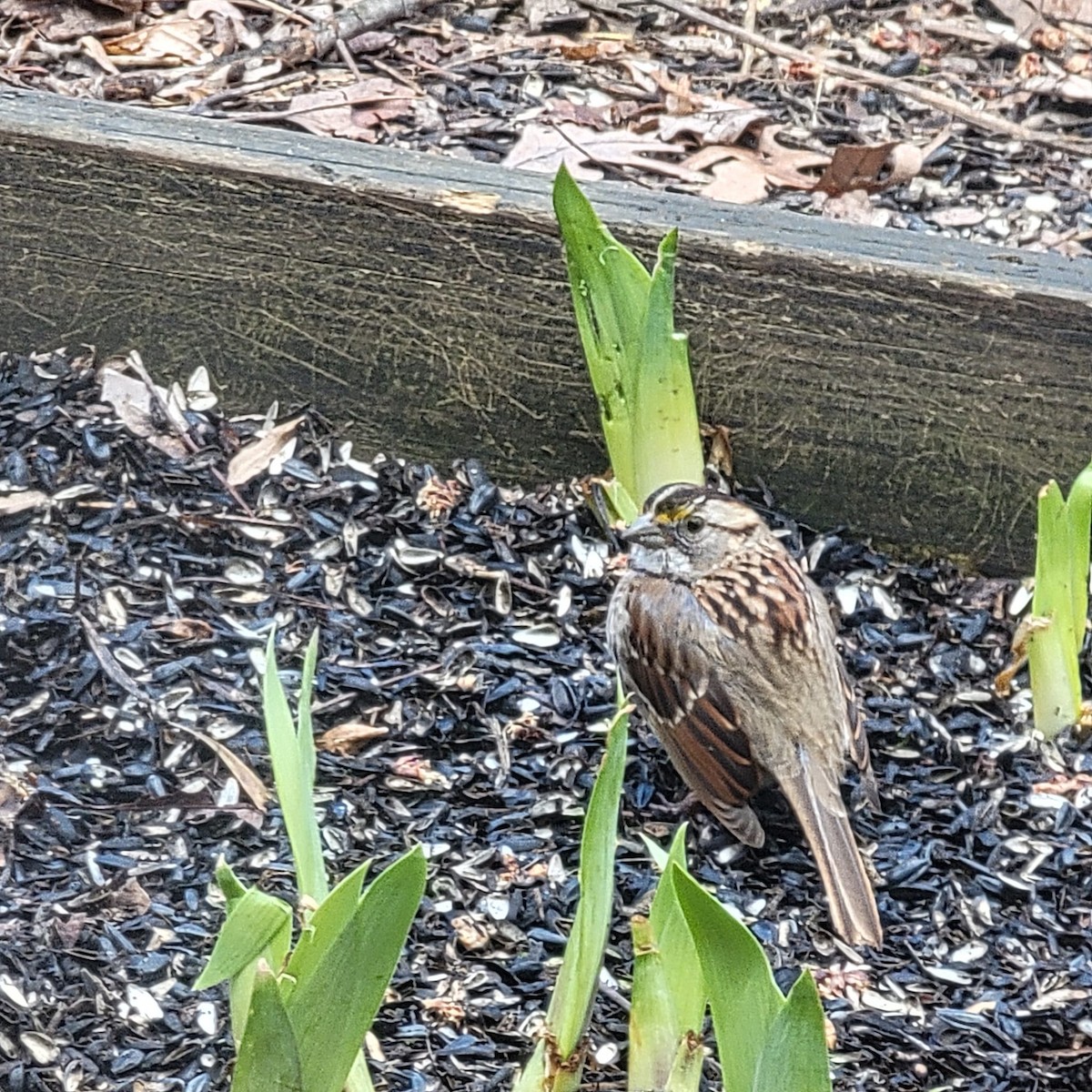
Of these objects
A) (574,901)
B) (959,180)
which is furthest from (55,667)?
(959,180)

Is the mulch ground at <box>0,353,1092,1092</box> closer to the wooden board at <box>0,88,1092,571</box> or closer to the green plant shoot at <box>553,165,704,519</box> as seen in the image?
the wooden board at <box>0,88,1092,571</box>

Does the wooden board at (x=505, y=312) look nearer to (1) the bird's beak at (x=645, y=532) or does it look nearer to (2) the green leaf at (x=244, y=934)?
(1) the bird's beak at (x=645, y=532)

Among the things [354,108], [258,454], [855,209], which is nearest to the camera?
[258,454]

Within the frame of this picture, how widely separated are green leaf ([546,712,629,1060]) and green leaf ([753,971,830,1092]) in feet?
0.97

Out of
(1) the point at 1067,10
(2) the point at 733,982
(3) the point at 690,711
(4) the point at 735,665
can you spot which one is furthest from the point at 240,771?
(1) the point at 1067,10

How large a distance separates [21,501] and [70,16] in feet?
4.33

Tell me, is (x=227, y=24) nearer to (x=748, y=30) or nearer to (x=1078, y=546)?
(x=748, y=30)

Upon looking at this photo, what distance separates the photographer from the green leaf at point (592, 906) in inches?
79.4

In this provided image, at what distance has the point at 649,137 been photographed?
3877 millimetres

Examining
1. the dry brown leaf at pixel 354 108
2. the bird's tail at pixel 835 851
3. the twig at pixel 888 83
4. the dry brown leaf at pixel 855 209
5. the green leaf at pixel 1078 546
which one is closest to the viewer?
the bird's tail at pixel 835 851

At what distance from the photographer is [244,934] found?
Answer: 1.96 meters

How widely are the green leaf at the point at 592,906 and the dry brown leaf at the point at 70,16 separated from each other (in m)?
2.59

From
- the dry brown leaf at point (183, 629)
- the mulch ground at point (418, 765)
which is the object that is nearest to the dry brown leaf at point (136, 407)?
the mulch ground at point (418, 765)

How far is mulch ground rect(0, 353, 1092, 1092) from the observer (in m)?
2.55
